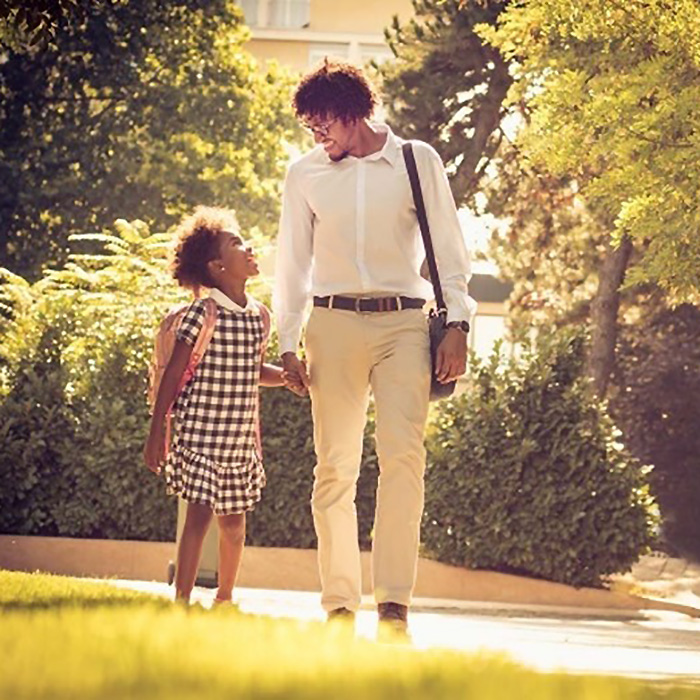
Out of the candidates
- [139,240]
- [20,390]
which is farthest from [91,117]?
[20,390]

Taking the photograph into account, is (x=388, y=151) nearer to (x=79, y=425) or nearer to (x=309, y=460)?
(x=309, y=460)

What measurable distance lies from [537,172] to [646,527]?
16.8 meters

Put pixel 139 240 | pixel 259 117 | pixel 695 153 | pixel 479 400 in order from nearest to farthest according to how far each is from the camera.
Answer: pixel 695 153 → pixel 479 400 → pixel 139 240 → pixel 259 117

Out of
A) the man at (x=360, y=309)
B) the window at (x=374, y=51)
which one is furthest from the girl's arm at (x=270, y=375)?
the window at (x=374, y=51)

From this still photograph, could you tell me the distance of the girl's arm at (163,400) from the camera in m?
9.54

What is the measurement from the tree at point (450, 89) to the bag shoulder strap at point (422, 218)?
2233cm

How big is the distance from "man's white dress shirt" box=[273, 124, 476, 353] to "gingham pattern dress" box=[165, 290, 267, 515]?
0.95m

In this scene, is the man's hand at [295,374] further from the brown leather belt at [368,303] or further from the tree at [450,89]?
the tree at [450,89]

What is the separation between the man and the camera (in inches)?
341

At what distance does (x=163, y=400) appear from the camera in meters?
9.63

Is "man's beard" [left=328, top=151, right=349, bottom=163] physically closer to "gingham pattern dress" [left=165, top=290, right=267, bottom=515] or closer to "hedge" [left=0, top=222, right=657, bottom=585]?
"gingham pattern dress" [left=165, top=290, right=267, bottom=515]

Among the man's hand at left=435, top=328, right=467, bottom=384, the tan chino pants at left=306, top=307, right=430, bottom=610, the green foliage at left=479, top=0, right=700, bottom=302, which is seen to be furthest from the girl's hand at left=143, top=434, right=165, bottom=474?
the green foliage at left=479, top=0, right=700, bottom=302

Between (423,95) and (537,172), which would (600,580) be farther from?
(537,172)

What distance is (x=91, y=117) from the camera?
41719 mm
